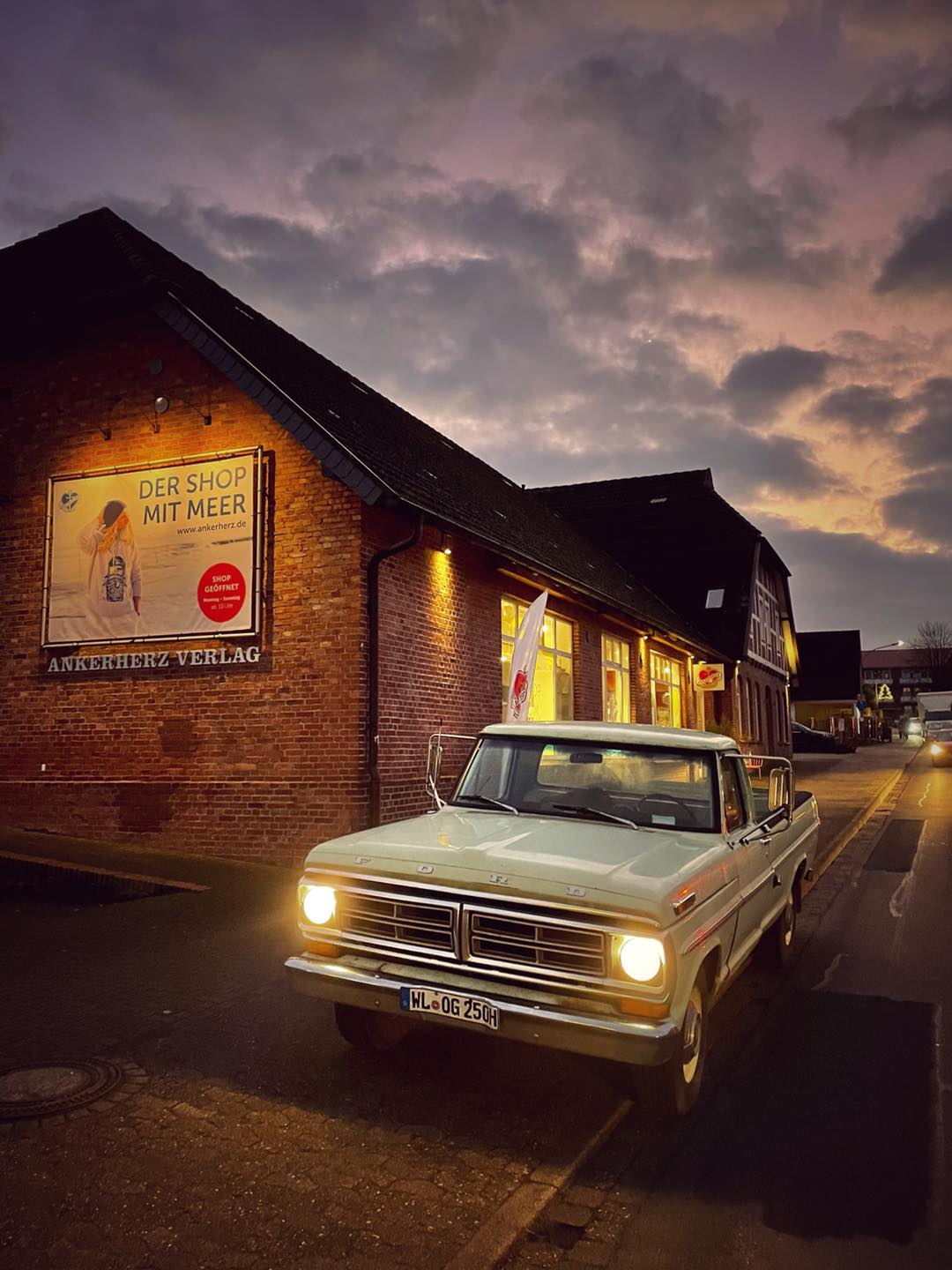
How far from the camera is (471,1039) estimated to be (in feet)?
15.7

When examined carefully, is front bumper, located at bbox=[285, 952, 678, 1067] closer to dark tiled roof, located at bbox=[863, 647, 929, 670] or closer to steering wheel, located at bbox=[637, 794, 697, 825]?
steering wheel, located at bbox=[637, 794, 697, 825]

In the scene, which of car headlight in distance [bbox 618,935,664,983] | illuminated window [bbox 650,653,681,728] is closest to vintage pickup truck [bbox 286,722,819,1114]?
car headlight in distance [bbox 618,935,664,983]

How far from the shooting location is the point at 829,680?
65.9m

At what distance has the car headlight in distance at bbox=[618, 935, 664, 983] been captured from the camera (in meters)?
3.54

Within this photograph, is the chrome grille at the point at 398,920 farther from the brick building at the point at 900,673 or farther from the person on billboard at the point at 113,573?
the brick building at the point at 900,673

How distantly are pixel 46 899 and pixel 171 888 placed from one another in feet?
4.02

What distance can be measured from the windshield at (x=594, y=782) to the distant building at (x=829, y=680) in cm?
6280

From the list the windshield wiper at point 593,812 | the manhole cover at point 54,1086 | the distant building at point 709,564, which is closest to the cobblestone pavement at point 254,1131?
the manhole cover at point 54,1086

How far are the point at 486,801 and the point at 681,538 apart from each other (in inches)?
1061

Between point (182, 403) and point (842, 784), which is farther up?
point (182, 403)

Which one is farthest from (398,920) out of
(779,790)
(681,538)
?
(681,538)

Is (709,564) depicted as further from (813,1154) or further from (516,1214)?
(516,1214)

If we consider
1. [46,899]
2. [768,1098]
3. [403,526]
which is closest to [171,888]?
[46,899]

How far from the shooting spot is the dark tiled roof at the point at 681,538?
28.3 metres
